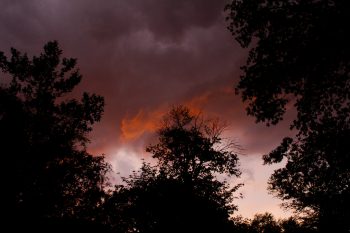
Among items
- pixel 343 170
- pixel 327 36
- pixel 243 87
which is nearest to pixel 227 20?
pixel 243 87

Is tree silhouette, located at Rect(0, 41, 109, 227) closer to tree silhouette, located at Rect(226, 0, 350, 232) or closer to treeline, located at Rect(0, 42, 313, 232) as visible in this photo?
treeline, located at Rect(0, 42, 313, 232)

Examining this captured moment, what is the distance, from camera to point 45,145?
23.5 metres

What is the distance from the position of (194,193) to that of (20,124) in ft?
55.0

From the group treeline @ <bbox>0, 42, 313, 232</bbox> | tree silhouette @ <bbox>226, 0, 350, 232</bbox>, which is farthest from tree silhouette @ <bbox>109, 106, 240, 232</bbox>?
tree silhouette @ <bbox>226, 0, 350, 232</bbox>

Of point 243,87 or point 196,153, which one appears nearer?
point 243,87

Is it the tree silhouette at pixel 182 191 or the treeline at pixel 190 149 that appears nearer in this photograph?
the treeline at pixel 190 149

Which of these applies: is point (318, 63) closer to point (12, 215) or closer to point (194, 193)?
point (12, 215)

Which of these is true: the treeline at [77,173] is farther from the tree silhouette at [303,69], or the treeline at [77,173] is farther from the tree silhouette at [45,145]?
the tree silhouette at [303,69]

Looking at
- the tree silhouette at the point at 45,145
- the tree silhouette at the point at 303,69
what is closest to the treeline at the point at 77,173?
the tree silhouette at the point at 45,145

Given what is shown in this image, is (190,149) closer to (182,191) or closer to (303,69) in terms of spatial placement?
(182,191)

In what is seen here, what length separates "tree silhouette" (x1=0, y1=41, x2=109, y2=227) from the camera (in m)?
22.1

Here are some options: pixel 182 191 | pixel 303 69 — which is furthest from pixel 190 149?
pixel 303 69

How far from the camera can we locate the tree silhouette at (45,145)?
72.4 feet

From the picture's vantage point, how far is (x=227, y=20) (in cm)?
1391
